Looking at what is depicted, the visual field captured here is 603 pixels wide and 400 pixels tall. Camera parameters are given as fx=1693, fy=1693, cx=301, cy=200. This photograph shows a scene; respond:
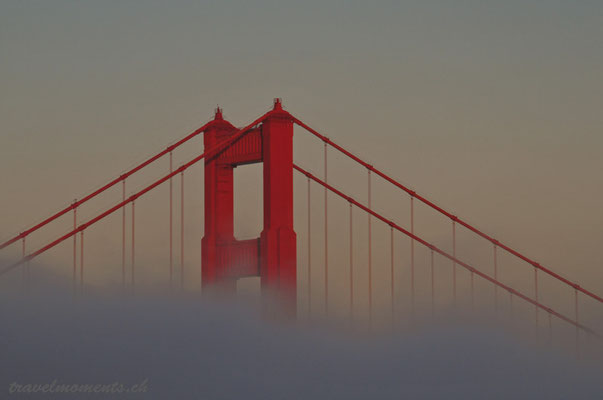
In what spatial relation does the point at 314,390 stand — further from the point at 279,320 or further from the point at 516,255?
the point at 516,255

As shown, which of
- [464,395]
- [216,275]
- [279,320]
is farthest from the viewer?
[464,395]

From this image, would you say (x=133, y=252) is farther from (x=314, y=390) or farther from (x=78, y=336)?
(x=314, y=390)

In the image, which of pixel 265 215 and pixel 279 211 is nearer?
pixel 279 211

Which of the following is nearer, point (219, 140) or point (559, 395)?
point (219, 140)

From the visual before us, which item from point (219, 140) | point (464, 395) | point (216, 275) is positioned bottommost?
point (464, 395)

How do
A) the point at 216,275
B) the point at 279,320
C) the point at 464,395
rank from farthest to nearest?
the point at 464,395 → the point at 216,275 → the point at 279,320

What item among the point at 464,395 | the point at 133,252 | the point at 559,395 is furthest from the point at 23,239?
the point at 559,395

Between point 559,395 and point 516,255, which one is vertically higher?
point 516,255

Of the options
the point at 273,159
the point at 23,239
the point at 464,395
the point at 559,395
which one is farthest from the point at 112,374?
the point at 559,395
